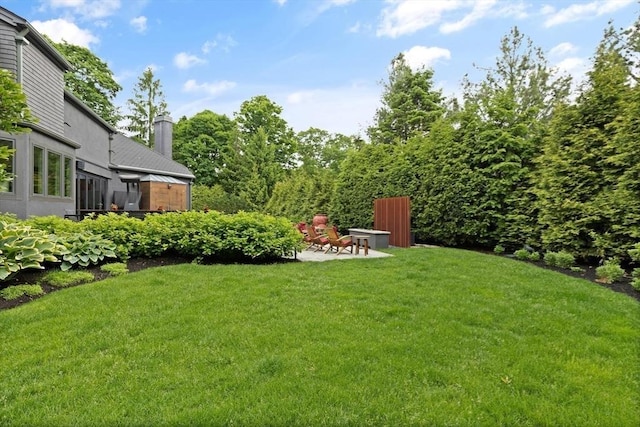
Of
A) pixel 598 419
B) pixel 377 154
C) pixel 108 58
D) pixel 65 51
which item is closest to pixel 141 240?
pixel 598 419

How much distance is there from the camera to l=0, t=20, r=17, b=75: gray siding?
961 cm

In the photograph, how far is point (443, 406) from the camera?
2.59 meters

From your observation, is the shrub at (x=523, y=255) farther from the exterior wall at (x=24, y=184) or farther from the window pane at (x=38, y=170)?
the window pane at (x=38, y=170)

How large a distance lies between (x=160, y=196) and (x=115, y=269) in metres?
14.7

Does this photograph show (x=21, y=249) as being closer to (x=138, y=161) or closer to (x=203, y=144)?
(x=138, y=161)

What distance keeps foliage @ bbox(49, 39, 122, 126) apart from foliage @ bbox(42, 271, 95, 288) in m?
24.9

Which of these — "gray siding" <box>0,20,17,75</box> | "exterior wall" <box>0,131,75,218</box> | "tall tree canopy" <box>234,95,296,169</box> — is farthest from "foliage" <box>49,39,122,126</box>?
"exterior wall" <box>0,131,75,218</box>

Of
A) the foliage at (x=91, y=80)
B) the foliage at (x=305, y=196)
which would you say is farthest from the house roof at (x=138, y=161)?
the foliage at (x=91, y=80)

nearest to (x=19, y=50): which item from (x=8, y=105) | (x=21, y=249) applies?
(x=8, y=105)

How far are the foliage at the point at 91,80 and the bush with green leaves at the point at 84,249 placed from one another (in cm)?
2396

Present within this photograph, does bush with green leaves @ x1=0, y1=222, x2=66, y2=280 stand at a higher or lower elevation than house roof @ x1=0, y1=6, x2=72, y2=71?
lower

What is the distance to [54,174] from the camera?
10.6 metres

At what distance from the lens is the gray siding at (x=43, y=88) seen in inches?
405

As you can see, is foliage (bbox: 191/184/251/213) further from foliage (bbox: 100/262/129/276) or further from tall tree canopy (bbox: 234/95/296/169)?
foliage (bbox: 100/262/129/276)
